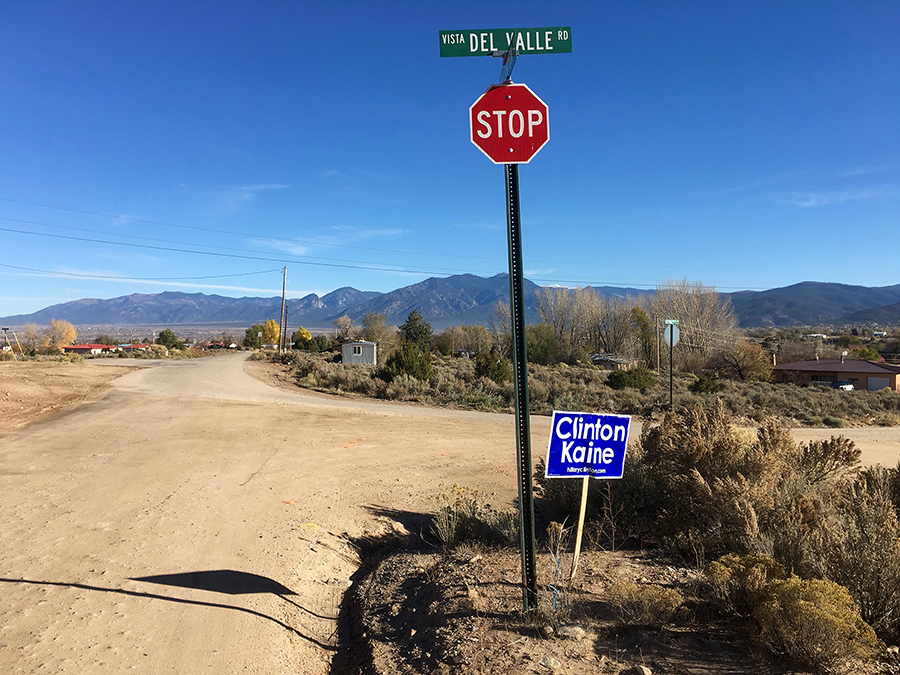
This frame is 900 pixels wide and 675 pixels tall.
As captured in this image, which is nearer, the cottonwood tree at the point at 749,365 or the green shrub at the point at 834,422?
the green shrub at the point at 834,422

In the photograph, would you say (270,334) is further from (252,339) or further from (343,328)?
(343,328)

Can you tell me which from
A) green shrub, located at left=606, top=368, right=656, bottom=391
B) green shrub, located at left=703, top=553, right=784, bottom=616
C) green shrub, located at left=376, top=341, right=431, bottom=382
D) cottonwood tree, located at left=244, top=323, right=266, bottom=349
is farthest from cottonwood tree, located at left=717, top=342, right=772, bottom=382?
cottonwood tree, located at left=244, top=323, right=266, bottom=349

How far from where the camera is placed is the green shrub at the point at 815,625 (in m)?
3.08

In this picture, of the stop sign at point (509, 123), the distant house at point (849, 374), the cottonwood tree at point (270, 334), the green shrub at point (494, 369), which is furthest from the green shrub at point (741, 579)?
the cottonwood tree at point (270, 334)

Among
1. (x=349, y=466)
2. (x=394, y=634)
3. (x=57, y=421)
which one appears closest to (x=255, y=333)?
(x=57, y=421)

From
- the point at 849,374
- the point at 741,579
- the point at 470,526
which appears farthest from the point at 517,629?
the point at 849,374

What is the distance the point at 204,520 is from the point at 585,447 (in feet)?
17.4

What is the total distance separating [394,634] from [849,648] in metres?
3.05

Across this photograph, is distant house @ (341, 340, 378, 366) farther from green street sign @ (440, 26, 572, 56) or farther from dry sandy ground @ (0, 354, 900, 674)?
green street sign @ (440, 26, 572, 56)

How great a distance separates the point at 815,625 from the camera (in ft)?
10.2

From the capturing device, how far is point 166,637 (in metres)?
4.25

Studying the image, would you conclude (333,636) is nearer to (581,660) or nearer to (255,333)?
(581,660)

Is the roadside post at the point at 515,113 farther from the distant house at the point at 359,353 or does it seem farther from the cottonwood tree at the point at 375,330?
the cottonwood tree at the point at 375,330

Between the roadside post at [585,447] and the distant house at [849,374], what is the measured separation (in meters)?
45.7
